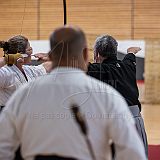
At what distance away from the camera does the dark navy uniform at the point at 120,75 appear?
285 centimetres

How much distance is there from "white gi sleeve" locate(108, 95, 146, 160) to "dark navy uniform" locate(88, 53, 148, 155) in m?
1.35

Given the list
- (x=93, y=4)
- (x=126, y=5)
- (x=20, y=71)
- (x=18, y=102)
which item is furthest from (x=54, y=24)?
(x=18, y=102)

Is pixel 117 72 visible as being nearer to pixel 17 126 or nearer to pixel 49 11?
pixel 17 126

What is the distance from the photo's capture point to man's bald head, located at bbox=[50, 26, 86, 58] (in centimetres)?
152

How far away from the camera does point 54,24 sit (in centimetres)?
1024

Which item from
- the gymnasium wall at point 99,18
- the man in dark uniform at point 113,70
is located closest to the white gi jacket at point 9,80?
the man in dark uniform at point 113,70

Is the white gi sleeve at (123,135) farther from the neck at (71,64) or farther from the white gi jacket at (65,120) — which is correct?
the neck at (71,64)

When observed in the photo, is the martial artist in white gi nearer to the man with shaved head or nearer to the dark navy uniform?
the dark navy uniform

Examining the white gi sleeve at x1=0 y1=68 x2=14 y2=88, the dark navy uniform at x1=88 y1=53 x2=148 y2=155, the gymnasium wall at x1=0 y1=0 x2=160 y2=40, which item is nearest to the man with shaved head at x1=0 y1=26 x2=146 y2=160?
the dark navy uniform at x1=88 y1=53 x2=148 y2=155

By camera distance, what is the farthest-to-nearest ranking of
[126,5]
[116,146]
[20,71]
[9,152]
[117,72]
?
[126,5] → [20,71] → [117,72] → [9,152] → [116,146]

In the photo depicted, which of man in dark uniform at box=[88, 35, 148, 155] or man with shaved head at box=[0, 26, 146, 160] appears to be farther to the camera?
man in dark uniform at box=[88, 35, 148, 155]

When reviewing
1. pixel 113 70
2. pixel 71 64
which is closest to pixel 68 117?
pixel 71 64

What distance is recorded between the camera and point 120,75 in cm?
291

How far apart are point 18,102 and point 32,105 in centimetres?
6
